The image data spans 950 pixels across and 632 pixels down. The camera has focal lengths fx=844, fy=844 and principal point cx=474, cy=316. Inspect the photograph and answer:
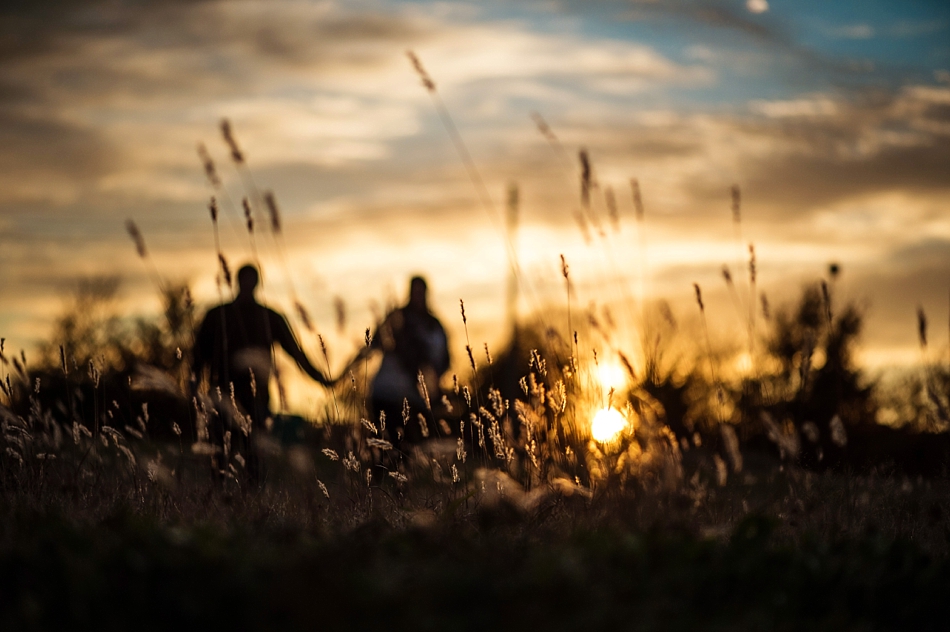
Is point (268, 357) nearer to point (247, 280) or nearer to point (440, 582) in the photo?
point (247, 280)

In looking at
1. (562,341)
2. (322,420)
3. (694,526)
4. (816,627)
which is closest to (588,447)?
(562,341)

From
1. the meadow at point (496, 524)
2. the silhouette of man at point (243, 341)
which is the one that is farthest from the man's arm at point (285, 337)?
the meadow at point (496, 524)

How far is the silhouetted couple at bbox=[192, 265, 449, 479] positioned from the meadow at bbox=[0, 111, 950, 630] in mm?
329

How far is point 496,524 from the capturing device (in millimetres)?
3154

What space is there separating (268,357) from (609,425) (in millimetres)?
2014

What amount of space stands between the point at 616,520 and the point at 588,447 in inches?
43.2

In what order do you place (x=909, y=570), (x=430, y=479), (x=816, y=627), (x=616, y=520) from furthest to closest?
(x=430, y=479)
(x=616, y=520)
(x=909, y=570)
(x=816, y=627)

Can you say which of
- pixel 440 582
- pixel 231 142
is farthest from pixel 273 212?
pixel 440 582

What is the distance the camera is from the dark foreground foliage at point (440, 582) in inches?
77.5

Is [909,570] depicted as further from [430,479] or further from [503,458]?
[430,479]

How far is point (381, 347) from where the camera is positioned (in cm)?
463

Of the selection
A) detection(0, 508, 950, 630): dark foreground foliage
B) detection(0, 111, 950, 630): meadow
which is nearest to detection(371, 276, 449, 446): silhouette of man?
detection(0, 111, 950, 630): meadow

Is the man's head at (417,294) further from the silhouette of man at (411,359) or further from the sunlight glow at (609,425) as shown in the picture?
the sunlight glow at (609,425)

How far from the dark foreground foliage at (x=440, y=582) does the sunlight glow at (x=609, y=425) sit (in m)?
1.55
